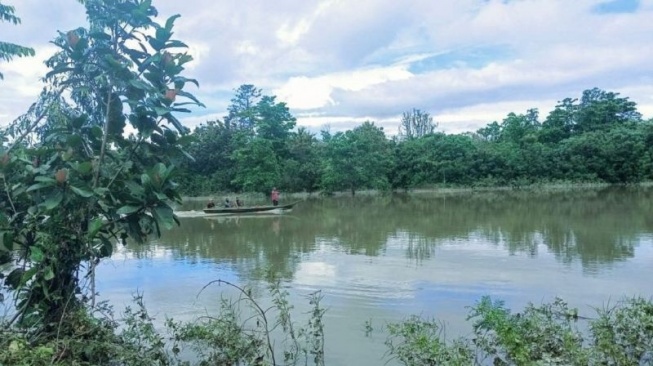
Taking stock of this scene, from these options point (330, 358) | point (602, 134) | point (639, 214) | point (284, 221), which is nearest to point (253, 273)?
point (330, 358)

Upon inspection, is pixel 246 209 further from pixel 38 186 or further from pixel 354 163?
pixel 38 186

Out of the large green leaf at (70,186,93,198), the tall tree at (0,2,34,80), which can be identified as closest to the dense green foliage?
the large green leaf at (70,186,93,198)

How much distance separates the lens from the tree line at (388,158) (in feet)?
98.1

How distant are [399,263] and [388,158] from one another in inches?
947

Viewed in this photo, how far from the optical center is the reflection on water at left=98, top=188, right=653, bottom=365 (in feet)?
19.3

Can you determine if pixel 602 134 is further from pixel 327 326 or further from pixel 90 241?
pixel 90 241

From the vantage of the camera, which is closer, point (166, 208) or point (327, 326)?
point (166, 208)

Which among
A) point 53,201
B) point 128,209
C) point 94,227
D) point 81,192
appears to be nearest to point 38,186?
point 53,201

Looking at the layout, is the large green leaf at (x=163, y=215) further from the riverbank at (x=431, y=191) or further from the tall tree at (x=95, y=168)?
the riverbank at (x=431, y=191)

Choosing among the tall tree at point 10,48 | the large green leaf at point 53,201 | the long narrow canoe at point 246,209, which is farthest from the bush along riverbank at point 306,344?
the long narrow canoe at point 246,209

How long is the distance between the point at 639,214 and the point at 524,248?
7064mm

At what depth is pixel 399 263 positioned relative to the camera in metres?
8.41

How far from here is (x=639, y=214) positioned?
14453 millimetres

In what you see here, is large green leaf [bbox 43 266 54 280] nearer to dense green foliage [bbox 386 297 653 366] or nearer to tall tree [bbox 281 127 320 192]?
dense green foliage [bbox 386 297 653 366]
